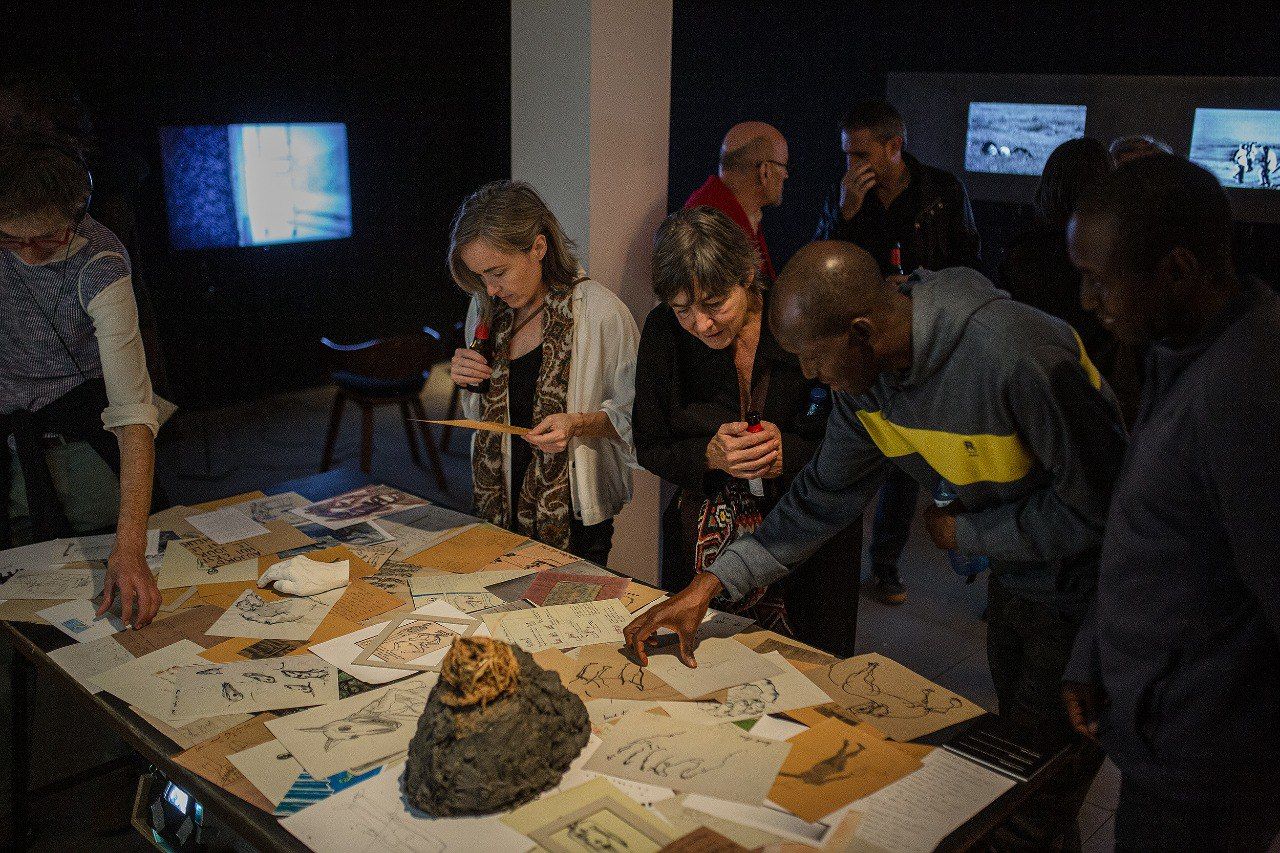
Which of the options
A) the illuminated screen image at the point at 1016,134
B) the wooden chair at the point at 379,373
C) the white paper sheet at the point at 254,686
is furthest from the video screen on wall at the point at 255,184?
the white paper sheet at the point at 254,686

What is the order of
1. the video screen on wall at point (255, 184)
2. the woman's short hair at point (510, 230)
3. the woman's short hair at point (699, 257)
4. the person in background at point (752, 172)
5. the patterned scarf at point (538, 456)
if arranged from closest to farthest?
the woman's short hair at point (699, 257) < the woman's short hair at point (510, 230) < the patterned scarf at point (538, 456) < the person in background at point (752, 172) < the video screen on wall at point (255, 184)

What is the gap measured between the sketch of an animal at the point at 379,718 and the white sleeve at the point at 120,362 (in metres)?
0.95

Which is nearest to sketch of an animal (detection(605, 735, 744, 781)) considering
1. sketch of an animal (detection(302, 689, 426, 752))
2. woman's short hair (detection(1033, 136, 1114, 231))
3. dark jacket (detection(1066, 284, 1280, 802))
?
sketch of an animal (detection(302, 689, 426, 752))

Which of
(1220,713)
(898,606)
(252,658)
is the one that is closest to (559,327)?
(252,658)

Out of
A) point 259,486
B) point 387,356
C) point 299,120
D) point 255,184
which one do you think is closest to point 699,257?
point 387,356

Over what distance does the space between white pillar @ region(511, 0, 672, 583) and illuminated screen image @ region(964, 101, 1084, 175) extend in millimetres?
3060

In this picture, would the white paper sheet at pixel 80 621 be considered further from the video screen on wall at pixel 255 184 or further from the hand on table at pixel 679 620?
the video screen on wall at pixel 255 184

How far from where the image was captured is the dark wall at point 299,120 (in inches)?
239

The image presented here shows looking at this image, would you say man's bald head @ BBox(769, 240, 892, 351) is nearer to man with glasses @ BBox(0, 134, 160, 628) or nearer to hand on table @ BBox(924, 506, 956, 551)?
hand on table @ BBox(924, 506, 956, 551)

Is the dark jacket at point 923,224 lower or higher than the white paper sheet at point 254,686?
higher

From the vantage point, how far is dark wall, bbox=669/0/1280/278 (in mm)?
Answer: 5199

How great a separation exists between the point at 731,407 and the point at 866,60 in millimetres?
4629

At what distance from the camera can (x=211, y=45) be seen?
252 inches

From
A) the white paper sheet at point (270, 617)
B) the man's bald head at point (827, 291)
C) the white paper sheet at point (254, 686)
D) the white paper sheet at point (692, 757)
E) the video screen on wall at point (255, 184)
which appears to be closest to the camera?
the white paper sheet at point (692, 757)
